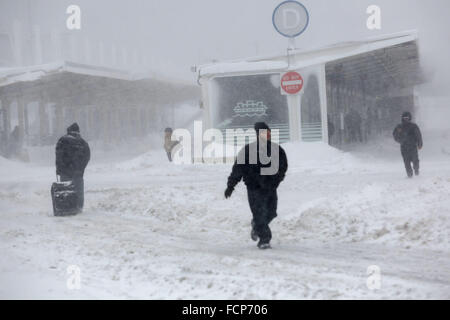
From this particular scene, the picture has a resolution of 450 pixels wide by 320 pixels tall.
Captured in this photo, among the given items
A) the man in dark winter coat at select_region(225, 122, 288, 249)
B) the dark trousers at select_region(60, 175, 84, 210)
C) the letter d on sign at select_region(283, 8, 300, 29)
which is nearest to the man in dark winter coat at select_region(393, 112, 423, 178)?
the man in dark winter coat at select_region(225, 122, 288, 249)

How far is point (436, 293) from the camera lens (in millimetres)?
4906

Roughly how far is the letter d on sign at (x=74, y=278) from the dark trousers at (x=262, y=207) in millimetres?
2405

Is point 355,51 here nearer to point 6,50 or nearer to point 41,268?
point 41,268

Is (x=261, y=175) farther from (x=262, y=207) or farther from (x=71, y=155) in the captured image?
(x=71, y=155)

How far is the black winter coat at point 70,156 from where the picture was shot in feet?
35.7

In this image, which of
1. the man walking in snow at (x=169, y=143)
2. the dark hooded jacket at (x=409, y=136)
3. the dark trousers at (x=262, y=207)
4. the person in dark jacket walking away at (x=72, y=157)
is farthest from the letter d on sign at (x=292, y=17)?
the dark trousers at (x=262, y=207)

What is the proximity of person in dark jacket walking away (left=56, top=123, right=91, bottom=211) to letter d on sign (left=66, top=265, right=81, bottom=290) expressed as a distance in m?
4.91

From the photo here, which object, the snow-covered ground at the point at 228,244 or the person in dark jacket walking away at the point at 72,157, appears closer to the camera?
the snow-covered ground at the point at 228,244

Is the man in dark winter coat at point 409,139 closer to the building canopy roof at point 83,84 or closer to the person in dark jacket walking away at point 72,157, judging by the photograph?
the person in dark jacket walking away at point 72,157

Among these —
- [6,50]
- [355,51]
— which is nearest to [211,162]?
[355,51]

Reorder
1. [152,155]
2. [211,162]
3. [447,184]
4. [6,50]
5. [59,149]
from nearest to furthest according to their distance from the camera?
[447,184], [59,149], [211,162], [152,155], [6,50]

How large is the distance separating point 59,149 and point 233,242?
4792 mm

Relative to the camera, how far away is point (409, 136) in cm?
1258

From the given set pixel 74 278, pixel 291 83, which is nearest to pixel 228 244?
pixel 74 278
